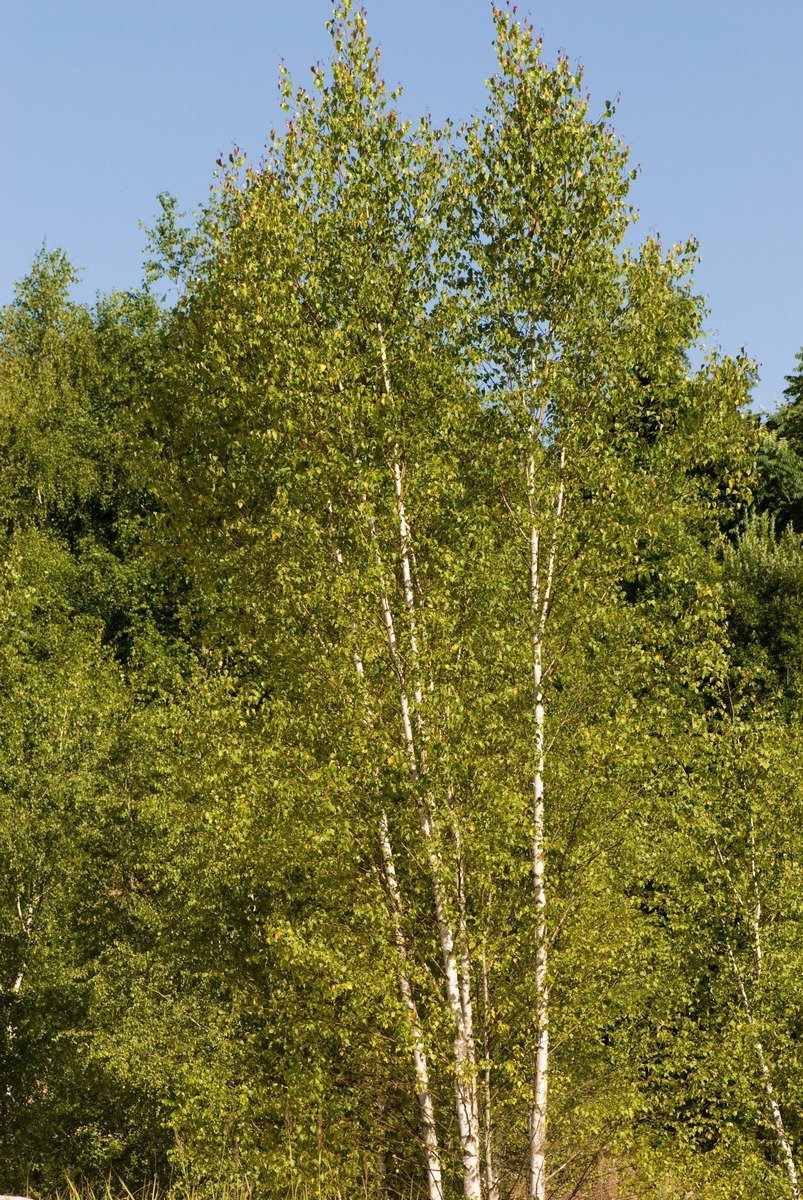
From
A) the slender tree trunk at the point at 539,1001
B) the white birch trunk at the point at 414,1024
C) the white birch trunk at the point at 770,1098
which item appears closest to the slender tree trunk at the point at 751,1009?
the white birch trunk at the point at 770,1098

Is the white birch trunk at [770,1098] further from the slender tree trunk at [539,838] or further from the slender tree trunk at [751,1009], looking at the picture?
the slender tree trunk at [539,838]

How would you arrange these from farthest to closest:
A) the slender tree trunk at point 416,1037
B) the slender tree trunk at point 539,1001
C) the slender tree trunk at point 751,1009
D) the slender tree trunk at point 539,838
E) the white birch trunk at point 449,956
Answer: the slender tree trunk at point 751,1009 < the slender tree trunk at point 539,838 < the slender tree trunk at point 539,1001 < the slender tree trunk at point 416,1037 < the white birch trunk at point 449,956

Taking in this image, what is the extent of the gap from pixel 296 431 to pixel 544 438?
11.0 ft

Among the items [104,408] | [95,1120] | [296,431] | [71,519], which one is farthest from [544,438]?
[104,408]

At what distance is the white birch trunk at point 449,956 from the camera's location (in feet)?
43.0

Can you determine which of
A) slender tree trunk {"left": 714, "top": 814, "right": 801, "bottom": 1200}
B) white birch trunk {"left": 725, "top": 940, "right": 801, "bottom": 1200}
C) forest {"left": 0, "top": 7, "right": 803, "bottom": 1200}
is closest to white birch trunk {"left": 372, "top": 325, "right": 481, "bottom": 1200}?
forest {"left": 0, "top": 7, "right": 803, "bottom": 1200}

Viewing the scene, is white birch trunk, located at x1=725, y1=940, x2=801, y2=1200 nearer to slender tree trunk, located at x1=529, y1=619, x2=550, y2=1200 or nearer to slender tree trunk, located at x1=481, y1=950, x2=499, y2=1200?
slender tree trunk, located at x1=529, y1=619, x2=550, y2=1200

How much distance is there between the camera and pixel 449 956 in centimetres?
1387

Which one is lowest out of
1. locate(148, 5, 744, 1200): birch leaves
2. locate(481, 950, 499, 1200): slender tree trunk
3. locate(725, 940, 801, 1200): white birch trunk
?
locate(725, 940, 801, 1200): white birch trunk

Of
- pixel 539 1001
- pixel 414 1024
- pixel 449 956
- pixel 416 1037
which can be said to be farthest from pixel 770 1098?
pixel 416 1037

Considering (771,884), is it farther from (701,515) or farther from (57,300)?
(57,300)

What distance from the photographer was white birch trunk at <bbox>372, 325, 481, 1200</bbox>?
43.0 feet

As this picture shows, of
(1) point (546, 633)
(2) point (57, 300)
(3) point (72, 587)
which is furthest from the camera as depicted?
(2) point (57, 300)

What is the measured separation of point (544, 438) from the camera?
52.7 feet
